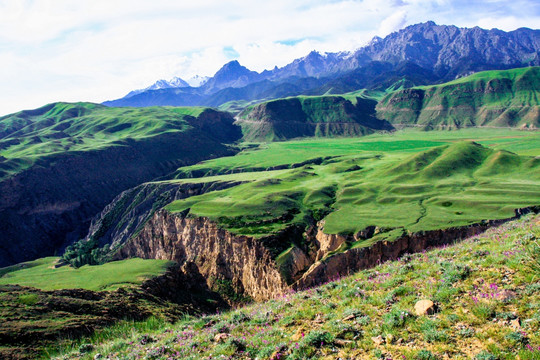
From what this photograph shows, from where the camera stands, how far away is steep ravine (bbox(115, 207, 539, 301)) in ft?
145

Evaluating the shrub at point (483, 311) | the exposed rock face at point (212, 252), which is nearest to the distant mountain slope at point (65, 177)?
the exposed rock face at point (212, 252)

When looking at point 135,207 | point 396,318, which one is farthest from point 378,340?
point 135,207

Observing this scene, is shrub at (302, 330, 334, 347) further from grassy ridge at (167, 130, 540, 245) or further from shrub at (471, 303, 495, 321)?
grassy ridge at (167, 130, 540, 245)

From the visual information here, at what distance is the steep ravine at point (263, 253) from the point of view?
44.3 m

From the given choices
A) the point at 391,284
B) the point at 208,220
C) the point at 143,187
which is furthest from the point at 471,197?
the point at 143,187

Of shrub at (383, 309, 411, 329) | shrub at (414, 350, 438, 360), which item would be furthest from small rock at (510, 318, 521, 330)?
shrub at (383, 309, 411, 329)

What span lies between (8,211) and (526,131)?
243 metres

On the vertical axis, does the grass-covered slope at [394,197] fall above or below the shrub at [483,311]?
below

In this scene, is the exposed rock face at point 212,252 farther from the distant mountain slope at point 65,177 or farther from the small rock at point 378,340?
the distant mountain slope at point 65,177

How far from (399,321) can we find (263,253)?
139 ft

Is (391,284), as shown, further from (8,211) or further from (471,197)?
(8,211)

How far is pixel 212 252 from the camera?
Answer: 60.1 meters

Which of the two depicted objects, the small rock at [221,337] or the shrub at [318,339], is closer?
the shrub at [318,339]

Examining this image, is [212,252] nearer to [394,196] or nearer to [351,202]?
[351,202]
